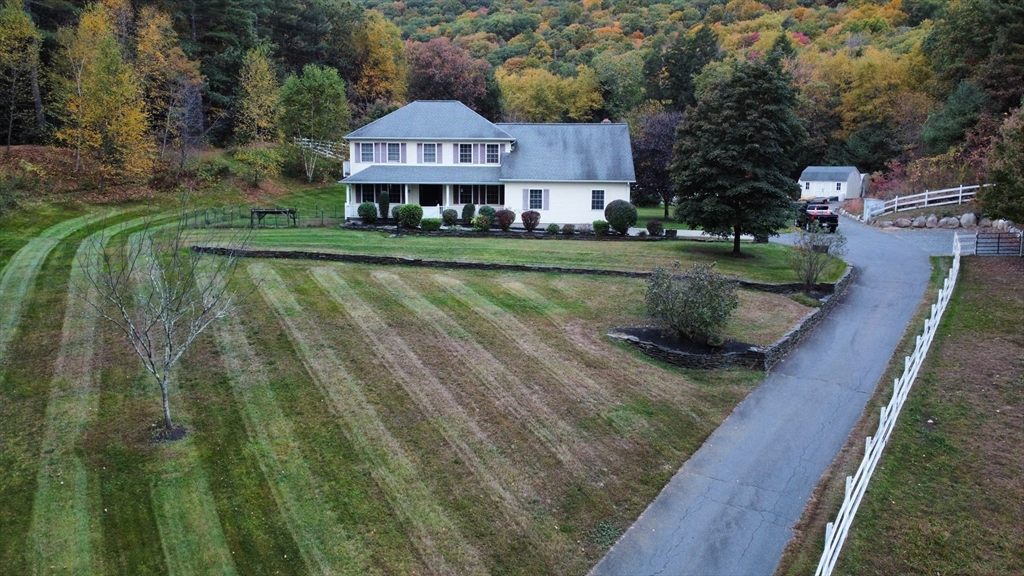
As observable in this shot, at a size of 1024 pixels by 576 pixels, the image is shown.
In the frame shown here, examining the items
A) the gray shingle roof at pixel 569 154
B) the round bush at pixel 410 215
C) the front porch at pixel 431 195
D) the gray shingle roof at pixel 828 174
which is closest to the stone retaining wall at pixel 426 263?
the round bush at pixel 410 215

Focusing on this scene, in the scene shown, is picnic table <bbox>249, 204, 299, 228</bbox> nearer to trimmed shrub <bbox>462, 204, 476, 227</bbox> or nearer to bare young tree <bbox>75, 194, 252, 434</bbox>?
bare young tree <bbox>75, 194, 252, 434</bbox>

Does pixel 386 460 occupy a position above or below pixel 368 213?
below

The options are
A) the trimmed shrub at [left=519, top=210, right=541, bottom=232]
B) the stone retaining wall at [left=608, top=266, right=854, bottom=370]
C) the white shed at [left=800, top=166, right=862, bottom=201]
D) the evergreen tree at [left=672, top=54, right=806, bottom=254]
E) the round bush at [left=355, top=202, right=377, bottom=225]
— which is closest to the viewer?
the stone retaining wall at [left=608, top=266, right=854, bottom=370]

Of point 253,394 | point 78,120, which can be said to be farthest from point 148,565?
point 78,120

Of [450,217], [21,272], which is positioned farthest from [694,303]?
[450,217]

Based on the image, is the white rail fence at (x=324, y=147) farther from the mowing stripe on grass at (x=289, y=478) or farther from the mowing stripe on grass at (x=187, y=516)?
the mowing stripe on grass at (x=187, y=516)

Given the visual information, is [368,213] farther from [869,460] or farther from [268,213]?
[869,460]

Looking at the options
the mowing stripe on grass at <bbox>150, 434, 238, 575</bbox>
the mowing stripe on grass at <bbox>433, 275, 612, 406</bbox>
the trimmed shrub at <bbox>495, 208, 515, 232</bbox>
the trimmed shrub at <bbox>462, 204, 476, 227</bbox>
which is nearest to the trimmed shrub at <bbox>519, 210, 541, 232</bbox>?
the trimmed shrub at <bbox>495, 208, 515, 232</bbox>
